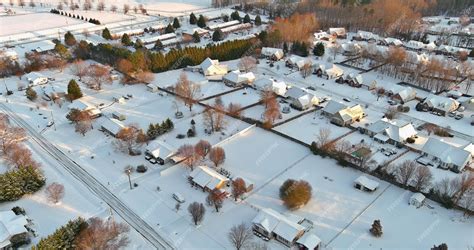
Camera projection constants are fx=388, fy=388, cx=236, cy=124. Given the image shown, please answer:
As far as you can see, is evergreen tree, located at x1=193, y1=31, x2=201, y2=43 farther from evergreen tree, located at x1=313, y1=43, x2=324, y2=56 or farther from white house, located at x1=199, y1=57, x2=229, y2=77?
evergreen tree, located at x1=313, y1=43, x2=324, y2=56

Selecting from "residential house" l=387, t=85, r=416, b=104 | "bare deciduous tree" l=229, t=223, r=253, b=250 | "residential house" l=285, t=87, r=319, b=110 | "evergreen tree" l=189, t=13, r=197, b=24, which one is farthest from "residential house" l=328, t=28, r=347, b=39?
"bare deciduous tree" l=229, t=223, r=253, b=250

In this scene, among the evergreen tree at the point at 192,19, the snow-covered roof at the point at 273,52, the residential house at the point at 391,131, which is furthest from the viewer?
the evergreen tree at the point at 192,19

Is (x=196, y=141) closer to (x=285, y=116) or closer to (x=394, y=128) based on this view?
(x=285, y=116)

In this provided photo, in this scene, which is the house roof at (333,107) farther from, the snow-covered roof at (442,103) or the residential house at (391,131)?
the snow-covered roof at (442,103)

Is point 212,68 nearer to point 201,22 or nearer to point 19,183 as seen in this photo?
point 201,22

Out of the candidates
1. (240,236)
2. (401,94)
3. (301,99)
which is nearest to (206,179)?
(240,236)

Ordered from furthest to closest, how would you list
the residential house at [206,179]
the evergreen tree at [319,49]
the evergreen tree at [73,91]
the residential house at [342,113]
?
the evergreen tree at [319,49] → the evergreen tree at [73,91] → the residential house at [342,113] → the residential house at [206,179]

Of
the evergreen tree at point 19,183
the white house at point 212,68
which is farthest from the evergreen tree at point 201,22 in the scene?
the evergreen tree at point 19,183

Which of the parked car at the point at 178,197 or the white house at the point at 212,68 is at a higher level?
the white house at the point at 212,68
